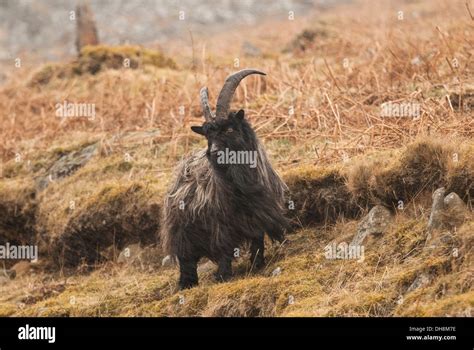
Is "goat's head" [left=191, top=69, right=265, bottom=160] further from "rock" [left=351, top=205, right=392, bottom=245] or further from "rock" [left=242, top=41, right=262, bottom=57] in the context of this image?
"rock" [left=242, top=41, right=262, bottom=57]

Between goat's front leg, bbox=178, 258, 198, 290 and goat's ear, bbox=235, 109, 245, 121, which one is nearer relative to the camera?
goat's ear, bbox=235, 109, 245, 121

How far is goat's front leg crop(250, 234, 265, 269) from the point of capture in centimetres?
1249

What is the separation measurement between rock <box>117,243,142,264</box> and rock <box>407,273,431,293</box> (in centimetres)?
552

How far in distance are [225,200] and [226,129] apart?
2.74 feet

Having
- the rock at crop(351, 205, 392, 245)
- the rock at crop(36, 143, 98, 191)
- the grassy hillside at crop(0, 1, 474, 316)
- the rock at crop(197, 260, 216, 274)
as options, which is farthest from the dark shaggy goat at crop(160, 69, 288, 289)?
the rock at crop(36, 143, 98, 191)

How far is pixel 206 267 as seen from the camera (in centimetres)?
1368

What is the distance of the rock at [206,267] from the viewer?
13.5 meters

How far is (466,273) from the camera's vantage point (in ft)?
32.3

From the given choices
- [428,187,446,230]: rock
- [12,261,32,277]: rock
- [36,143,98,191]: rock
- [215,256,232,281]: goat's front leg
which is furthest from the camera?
[36,143,98,191]: rock

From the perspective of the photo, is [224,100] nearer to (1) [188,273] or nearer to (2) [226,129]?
(2) [226,129]

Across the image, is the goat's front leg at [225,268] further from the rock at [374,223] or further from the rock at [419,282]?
Result: the rock at [419,282]

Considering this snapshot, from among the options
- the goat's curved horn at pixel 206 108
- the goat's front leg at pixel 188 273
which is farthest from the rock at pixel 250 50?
the goat's front leg at pixel 188 273
